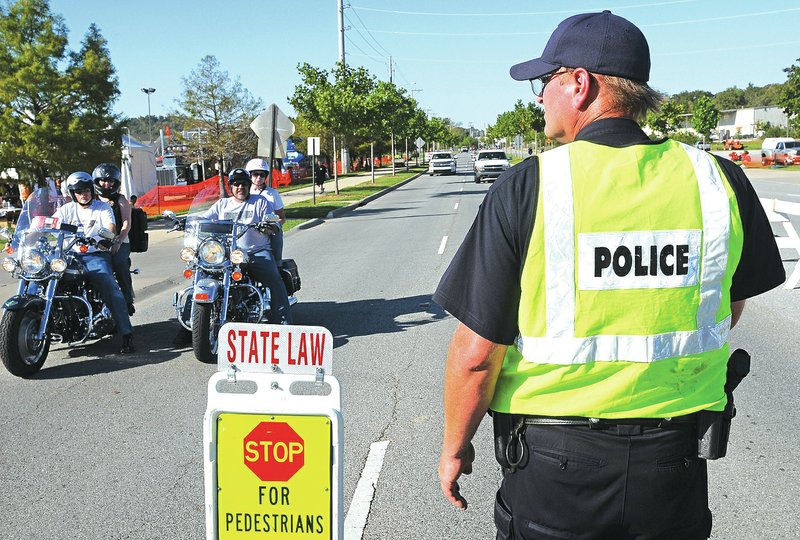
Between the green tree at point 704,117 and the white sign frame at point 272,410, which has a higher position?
the green tree at point 704,117

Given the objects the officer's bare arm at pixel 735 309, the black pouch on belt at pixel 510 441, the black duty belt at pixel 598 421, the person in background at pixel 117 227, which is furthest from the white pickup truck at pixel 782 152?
the black pouch on belt at pixel 510 441

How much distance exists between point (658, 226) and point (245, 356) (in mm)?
1456

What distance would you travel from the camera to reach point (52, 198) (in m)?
7.89

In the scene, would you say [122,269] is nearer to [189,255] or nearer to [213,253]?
[189,255]

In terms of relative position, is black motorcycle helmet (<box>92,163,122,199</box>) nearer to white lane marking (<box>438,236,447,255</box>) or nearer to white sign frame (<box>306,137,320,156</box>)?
white lane marking (<box>438,236,447,255</box>)

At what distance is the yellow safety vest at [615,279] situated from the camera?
6.38ft

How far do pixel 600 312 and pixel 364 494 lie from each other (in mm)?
2548

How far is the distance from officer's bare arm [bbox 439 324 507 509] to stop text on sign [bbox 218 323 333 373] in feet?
2.26

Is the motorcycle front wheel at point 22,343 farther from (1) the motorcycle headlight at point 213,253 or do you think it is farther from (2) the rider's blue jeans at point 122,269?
(1) the motorcycle headlight at point 213,253

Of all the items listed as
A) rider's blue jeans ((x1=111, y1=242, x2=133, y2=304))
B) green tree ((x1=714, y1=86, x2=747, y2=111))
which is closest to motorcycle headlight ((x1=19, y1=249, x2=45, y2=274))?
rider's blue jeans ((x1=111, y1=242, x2=133, y2=304))

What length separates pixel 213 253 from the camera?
23.7 ft

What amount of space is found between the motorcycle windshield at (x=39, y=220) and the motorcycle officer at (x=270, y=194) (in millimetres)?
2034

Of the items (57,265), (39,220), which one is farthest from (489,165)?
(57,265)

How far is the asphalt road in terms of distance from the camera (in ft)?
12.8
